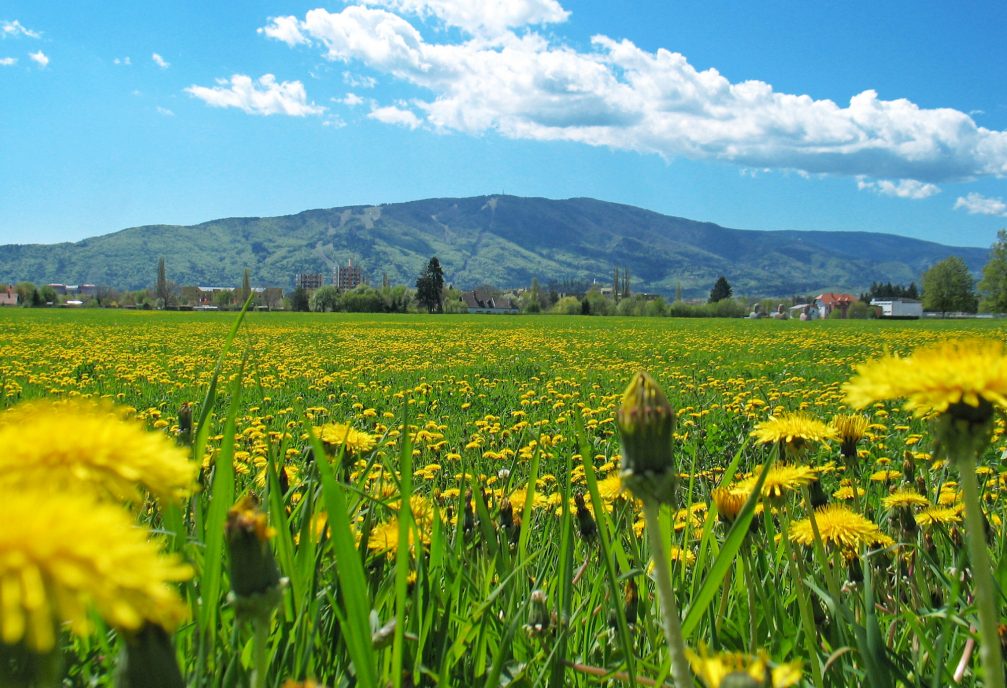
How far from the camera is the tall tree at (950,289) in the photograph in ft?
348

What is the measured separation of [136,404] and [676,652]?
29.6 feet

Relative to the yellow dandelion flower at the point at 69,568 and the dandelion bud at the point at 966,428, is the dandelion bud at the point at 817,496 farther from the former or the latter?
the yellow dandelion flower at the point at 69,568

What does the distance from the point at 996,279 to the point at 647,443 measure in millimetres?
111106

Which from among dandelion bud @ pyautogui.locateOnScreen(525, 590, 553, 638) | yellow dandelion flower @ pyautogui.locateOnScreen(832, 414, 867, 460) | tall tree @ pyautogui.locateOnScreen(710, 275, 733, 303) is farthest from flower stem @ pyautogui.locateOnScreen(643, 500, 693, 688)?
tall tree @ pyautogui.locateOnScreen(710, 275, 733, 303)

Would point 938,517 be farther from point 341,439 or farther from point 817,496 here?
point 341,439

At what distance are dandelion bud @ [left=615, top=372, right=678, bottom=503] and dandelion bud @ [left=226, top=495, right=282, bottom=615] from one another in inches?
18.7

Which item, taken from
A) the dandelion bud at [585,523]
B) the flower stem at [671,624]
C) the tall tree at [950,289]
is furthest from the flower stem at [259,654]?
the tall tree at [950,289]

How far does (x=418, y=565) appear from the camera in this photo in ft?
5.04

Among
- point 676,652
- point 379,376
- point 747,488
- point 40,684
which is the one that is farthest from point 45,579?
point 379,376

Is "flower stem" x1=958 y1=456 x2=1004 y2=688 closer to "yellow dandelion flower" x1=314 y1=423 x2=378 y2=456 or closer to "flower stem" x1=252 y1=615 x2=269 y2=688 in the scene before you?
"flower stem" x1=252 y1=615 x2=269 y2=688

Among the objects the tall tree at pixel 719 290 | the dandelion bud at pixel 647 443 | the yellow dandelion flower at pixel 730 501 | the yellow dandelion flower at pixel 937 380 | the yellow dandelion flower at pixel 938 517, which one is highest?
the tall tree at pixel 719 290

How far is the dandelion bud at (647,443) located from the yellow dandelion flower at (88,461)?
559mm

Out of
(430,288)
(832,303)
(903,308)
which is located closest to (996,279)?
(903,308)

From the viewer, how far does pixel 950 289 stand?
10606 cm
